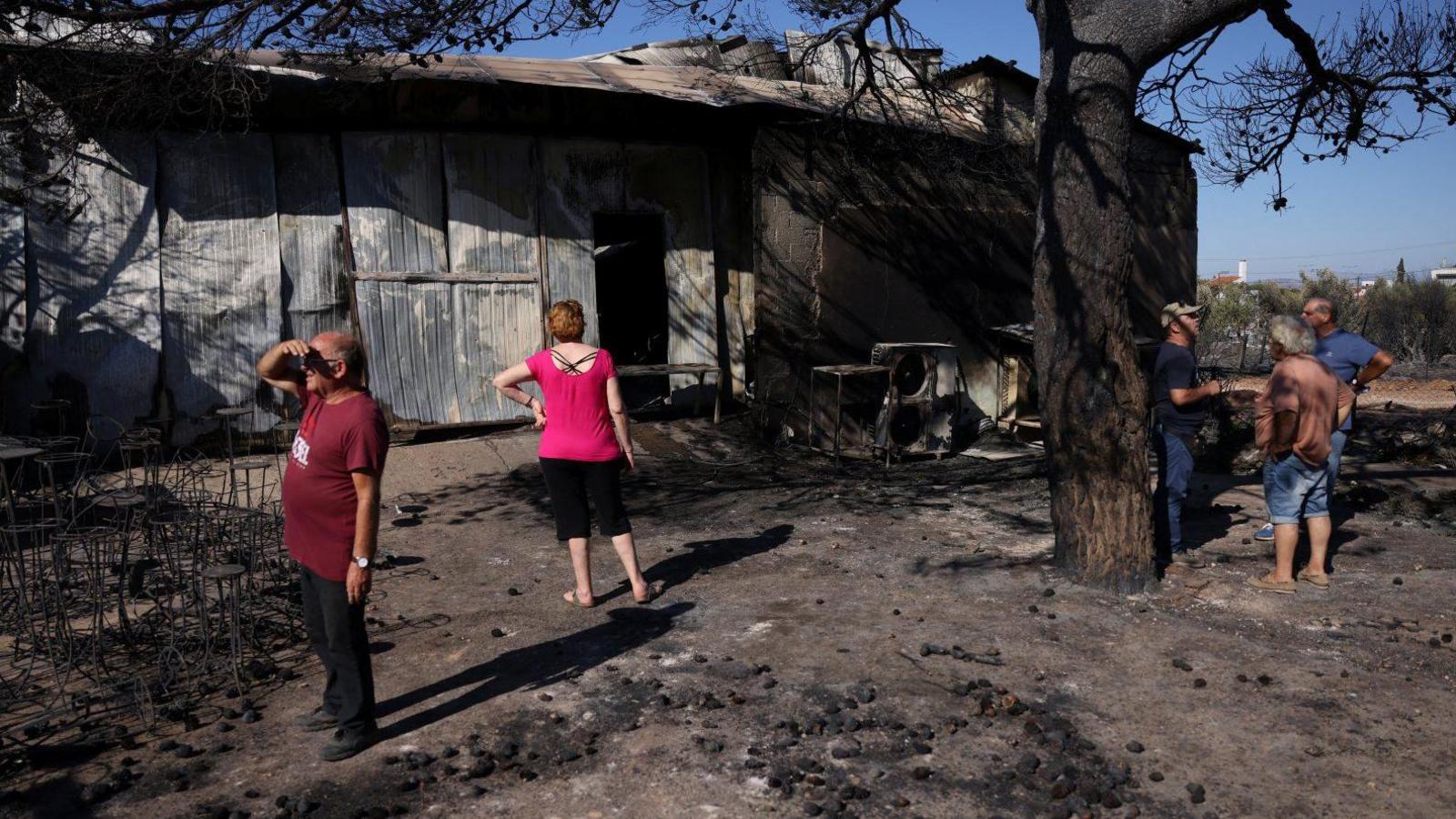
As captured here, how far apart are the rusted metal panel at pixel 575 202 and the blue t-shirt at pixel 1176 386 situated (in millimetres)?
6667

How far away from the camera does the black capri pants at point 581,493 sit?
6.10 metres

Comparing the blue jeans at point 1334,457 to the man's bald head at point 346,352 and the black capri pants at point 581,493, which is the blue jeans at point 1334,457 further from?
the man's bald head at point 346,352

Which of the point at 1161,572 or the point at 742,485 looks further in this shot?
the point at 742,485

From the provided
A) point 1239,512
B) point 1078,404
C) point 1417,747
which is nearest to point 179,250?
point 1078,404

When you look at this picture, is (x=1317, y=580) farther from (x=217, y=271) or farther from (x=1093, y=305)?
(x=217, y=271)

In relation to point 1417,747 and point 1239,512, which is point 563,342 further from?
point 1239,512

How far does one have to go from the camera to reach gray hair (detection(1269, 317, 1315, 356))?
252 inches

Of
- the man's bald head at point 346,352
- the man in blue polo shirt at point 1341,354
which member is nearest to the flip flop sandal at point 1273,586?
the man in blue polo shirt at point 1341,354

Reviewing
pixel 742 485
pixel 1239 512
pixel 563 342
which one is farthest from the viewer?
pixel 742 485

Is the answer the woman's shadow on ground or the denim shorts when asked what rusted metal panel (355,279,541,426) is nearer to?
the woman's shadow on ground

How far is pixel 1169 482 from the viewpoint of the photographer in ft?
23.0

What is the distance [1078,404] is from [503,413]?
7.08 m

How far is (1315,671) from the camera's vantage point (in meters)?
5.25

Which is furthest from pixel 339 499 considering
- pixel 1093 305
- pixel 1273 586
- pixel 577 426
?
pixel 1273 586
